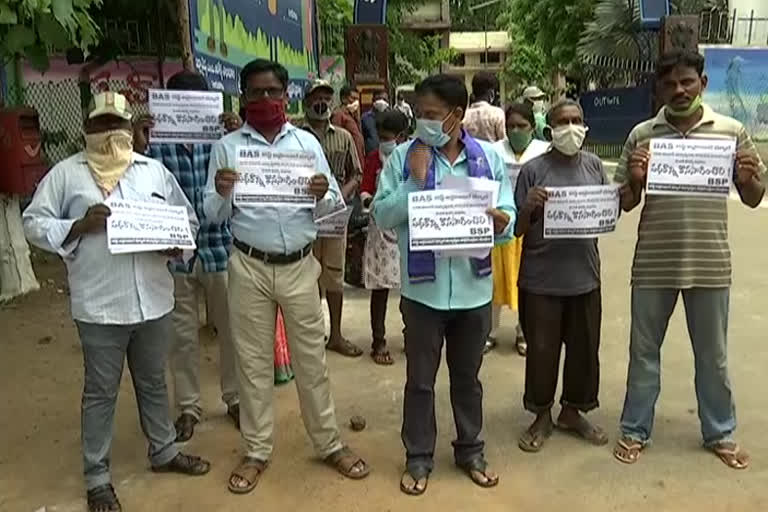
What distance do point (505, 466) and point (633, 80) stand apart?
1941 centimetres

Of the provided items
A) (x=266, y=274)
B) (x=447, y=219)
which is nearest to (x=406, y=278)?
(x=447, y=219)

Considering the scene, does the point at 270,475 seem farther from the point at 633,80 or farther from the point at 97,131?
the point at 633,80

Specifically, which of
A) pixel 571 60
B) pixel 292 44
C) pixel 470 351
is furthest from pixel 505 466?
pixel 571 60

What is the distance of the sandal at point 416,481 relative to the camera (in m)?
3.74

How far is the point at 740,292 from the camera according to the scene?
716 cm

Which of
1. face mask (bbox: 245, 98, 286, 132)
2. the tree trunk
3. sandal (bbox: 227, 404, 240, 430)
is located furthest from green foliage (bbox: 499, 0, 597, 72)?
face mask (bbox: 245, 98, 286, 132)

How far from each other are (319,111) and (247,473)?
2.73 metres

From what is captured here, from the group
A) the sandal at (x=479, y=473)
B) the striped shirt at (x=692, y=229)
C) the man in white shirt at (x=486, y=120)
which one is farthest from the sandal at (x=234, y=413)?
the man in white shirt at (x=486, y=120)

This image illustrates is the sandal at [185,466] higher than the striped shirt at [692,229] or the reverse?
the reverse

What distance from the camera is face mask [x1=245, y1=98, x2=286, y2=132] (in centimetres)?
372

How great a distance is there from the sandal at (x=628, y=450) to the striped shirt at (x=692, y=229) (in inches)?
32.8

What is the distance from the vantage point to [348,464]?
3.95 meters

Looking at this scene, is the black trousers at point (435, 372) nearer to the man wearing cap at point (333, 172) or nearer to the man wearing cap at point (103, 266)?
the man wearing cap at point (103, 266)

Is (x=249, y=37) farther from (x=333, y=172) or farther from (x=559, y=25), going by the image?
(x=559, y=25)
